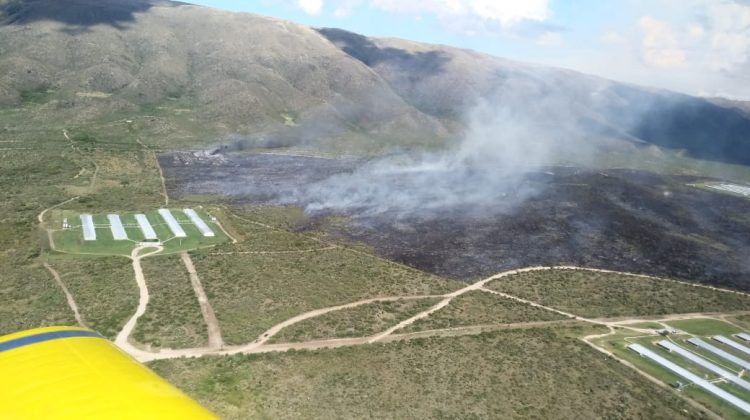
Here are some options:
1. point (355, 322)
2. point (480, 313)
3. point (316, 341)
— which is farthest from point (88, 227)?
point (480, 313)

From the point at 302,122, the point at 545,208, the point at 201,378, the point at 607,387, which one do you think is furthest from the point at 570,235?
the point at 302,122

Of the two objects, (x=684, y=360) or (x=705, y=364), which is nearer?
(x=705, y=364)

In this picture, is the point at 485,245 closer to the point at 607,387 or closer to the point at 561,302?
the point at 561,302

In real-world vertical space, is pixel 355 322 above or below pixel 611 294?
below

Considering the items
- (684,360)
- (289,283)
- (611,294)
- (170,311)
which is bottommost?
(170,311)

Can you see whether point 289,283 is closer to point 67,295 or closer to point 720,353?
point 67,295

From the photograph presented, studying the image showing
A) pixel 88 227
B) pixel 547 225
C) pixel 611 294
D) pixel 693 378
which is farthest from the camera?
pixel 547 225

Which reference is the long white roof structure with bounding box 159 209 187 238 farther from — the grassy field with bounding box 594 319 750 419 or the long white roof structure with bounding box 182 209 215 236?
the grassy field with bounding box 594 319 750 419
